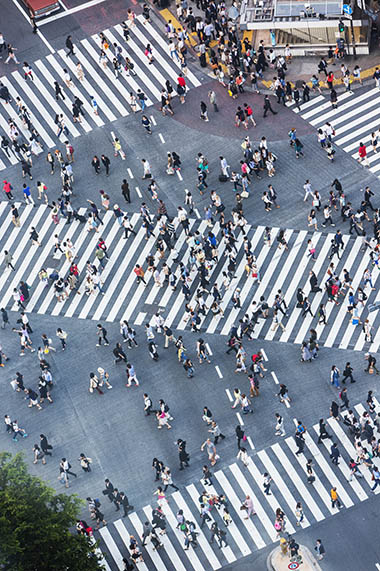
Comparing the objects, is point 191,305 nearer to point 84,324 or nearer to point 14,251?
point 84,324

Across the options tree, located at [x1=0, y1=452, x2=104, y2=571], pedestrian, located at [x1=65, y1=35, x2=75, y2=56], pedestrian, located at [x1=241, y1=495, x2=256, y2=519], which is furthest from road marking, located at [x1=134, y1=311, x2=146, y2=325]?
pedestrian, located at [x1=65, y1=35, x2=75, y2=56]

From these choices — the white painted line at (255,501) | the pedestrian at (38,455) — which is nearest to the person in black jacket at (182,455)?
the white painted line at (255,501)

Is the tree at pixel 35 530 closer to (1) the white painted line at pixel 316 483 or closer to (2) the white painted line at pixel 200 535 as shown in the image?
(2) the white painted line at pixel 200 535

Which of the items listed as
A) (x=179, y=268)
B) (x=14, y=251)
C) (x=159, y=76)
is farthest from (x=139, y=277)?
(x=159, y=76)

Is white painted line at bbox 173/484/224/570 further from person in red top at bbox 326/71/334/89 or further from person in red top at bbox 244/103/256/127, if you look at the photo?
person in red top at bbox 326/71/334/89

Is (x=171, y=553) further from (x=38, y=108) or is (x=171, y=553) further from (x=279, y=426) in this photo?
(x=38, y=108)
